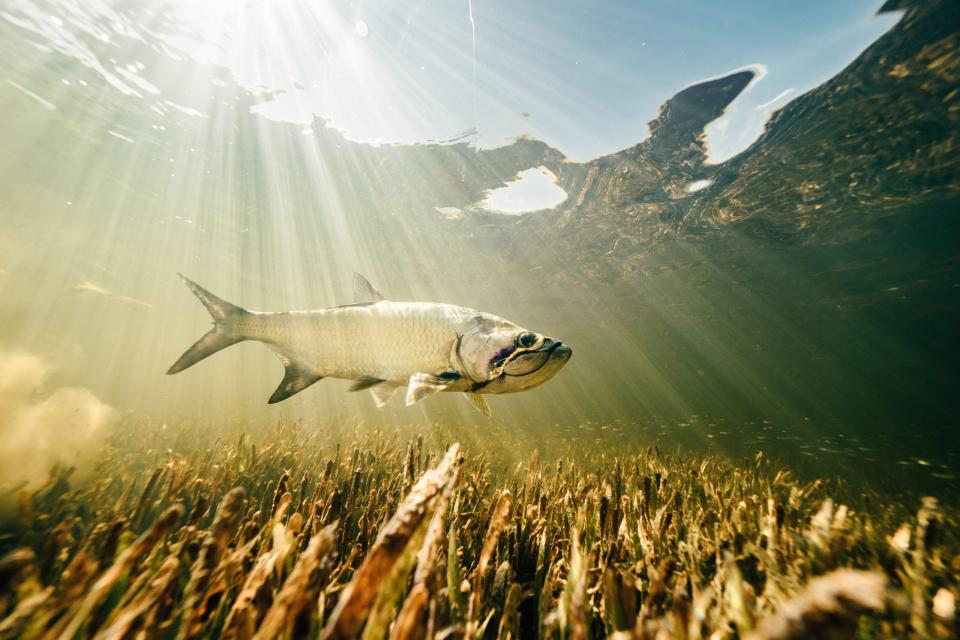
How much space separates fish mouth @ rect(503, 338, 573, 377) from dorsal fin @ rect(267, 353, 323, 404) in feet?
6.57

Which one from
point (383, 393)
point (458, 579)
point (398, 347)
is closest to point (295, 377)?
point (383, 393)

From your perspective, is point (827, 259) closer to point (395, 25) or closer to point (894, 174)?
point (894, 174)

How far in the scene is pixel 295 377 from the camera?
351 centimetres

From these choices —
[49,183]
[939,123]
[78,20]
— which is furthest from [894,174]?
[49,183]

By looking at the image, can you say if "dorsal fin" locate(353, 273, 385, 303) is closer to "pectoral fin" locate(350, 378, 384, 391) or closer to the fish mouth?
"pectoral fin" locate(350, 378, 384, 391)

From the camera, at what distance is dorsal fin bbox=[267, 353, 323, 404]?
3.40 m

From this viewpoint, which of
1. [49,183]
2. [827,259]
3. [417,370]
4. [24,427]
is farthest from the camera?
[49,183]

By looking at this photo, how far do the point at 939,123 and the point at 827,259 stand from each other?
9.04m

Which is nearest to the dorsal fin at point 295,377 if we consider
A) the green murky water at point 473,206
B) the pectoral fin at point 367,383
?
the pectoral fin at point 367,383

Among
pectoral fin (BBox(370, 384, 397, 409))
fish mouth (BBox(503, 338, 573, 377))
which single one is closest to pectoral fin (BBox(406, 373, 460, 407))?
pectoral fin (BBox(370, 384, 397, 409))

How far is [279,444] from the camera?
21.3 ft

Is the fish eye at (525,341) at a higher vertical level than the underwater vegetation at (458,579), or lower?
higher

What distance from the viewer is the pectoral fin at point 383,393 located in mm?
3083

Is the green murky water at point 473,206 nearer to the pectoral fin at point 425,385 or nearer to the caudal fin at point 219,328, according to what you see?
the caudal fin at point 219,328
